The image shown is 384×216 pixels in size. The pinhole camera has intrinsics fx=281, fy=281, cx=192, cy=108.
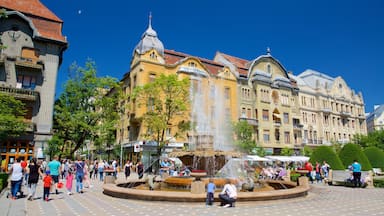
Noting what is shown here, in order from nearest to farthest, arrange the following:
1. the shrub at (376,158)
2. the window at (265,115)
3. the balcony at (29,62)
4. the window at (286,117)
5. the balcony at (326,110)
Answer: the shrub at (376,158) → the balcony at (29,62) → the window at (265,115) → the window at (286,117) → the balcony at (326,110)

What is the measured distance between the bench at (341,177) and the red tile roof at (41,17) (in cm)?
3063

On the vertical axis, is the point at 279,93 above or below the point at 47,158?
above

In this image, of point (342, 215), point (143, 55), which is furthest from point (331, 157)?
point (143, 55)

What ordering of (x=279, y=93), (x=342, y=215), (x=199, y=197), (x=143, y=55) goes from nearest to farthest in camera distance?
(x=342, y=215) < (x=199, y=197) < (x=143, y=55) < (x=279, y=93)

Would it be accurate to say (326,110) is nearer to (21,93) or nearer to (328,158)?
(328,158)

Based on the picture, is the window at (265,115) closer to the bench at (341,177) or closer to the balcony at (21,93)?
the bench at (341,177)

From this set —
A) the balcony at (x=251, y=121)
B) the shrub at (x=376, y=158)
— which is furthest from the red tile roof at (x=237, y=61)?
the shrub at (x=376, y=158)

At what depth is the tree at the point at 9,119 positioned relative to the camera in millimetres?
22641

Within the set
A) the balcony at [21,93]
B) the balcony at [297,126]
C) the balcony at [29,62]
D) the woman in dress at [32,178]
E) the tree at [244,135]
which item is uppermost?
the balcony at [29,62]

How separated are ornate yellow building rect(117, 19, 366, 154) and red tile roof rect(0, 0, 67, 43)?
1069cm

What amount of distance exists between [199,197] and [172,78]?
72.2 ft

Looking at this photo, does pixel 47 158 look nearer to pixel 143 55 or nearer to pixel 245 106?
pixel 143 55

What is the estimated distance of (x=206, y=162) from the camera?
51.0 feet

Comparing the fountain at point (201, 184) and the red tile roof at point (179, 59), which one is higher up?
the red tile roof at point (179, 59)
